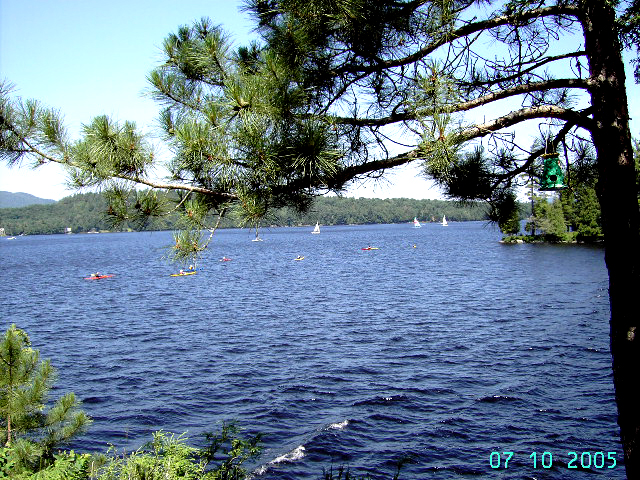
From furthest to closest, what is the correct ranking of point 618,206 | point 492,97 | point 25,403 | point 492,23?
1. point 25,403
2. point 492,23
3. point 492,97
4. point 618,206

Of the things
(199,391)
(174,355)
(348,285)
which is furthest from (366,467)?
(348,285)

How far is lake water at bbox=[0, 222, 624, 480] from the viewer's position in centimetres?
1201

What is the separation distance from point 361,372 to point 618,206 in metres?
13.7

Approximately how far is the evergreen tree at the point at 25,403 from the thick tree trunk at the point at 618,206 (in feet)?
20.2

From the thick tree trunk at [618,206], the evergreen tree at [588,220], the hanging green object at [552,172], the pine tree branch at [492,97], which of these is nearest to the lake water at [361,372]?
the hanging green object at [552,172]

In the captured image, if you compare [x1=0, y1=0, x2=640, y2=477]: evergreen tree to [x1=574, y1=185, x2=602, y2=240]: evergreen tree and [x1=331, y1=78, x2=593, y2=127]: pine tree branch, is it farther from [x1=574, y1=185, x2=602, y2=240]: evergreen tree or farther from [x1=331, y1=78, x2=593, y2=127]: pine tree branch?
→ [x1=574, y1=185, x2=602, y2=240]: evergreen tree

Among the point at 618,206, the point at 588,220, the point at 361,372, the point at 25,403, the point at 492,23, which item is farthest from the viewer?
the point at 588,220

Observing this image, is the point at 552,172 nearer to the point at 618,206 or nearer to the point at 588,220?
the point at 618,206

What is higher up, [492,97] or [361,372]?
[492,97]

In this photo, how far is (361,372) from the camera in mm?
17062

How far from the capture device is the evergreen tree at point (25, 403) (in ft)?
21.3

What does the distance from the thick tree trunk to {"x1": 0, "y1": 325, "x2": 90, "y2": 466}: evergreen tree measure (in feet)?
20.2

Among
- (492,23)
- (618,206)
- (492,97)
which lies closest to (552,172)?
(618,206)

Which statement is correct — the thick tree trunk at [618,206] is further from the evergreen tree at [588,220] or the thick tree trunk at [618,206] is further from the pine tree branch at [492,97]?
the evergreen tree at [588,220]
